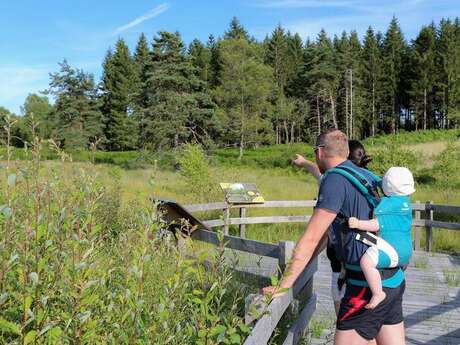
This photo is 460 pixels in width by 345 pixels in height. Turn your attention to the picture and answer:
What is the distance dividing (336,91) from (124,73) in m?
30.9

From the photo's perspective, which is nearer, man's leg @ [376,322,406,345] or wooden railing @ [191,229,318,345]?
wooden railing @ [191,229,318,345]

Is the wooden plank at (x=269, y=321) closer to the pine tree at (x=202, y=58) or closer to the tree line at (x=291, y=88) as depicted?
the tree line at (x=291, y=88)

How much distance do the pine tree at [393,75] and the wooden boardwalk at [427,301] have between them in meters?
68.8

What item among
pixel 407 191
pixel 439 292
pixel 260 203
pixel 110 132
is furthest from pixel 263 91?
pixel 407 191

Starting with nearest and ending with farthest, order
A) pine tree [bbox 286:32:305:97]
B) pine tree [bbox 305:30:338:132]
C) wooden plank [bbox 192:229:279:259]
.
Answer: wooden plank [bbox 192:229:279:259], pine tree [bbox 305:30:338:132], pine tree [bbox 286:32:305:97]

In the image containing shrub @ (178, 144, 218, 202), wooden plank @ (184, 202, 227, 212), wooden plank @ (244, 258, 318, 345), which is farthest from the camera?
shrub @ (178, 144, 218, 202)

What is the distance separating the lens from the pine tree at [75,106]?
5212cm

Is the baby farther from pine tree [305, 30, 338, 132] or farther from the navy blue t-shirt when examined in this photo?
pine tree [305, 30, 338, 132]

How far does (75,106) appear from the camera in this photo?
5334 centimetres

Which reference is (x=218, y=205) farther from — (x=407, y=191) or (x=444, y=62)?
(x=444, y=62)

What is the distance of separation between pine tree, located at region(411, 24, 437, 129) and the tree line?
141 millimetres

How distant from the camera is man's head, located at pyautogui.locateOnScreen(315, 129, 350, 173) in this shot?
319 cm

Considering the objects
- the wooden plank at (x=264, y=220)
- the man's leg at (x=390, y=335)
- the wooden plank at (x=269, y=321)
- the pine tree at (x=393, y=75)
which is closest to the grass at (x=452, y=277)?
the wooden plank at (x=264, y=220)

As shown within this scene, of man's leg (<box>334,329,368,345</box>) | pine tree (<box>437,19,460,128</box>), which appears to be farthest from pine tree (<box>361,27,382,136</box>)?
man's leg (<box>334,329,368,345</box>)
